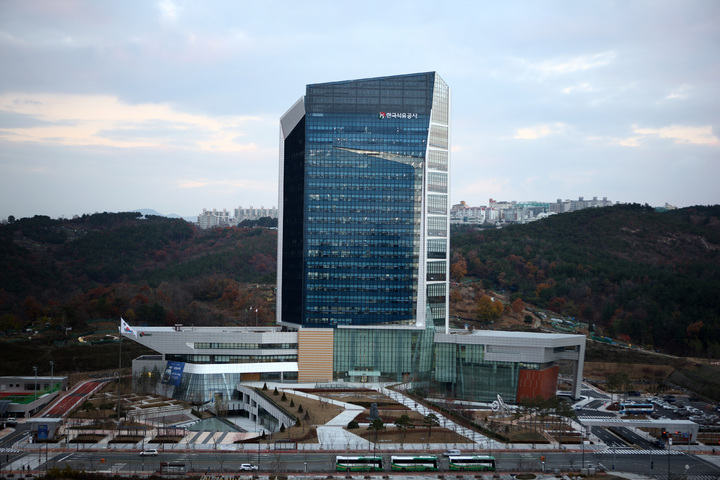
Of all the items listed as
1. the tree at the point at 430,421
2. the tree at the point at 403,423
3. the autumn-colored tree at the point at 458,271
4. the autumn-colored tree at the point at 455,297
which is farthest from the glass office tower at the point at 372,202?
the autumn-colored tree at the point at 458,271

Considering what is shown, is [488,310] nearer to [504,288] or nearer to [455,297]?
[455,297]

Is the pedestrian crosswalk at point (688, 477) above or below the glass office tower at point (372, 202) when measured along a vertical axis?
below

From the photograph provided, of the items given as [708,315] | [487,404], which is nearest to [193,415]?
[487,404]

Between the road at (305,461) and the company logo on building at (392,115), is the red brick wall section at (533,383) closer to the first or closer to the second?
the road at (305,461)

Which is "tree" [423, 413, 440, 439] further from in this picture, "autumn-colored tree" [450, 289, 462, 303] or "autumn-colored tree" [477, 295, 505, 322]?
"autumn-colored tree" [450, 289, 462, 303]

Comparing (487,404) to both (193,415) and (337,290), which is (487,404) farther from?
(193,415)

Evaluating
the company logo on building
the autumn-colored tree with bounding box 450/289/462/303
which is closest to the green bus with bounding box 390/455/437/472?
the company logo on building
